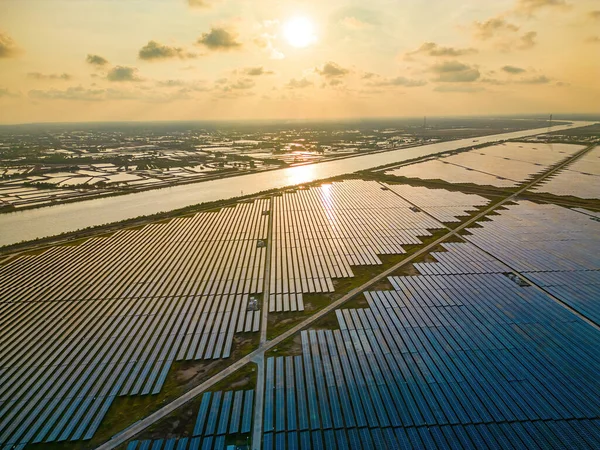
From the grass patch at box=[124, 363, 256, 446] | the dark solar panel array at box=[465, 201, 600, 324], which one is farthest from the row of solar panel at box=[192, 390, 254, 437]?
the dark solar panel array at box=[465, 201, 600, 324]

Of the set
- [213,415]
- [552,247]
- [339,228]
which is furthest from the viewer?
[339,228]

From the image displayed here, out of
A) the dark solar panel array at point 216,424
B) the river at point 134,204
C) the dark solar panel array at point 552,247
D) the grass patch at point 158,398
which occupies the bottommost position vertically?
the river at point 134,204

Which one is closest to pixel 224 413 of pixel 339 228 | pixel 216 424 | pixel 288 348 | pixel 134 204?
pixel 216 424

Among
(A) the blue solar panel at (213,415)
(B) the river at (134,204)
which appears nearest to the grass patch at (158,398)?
(A) the blue solar panel at (213,415)

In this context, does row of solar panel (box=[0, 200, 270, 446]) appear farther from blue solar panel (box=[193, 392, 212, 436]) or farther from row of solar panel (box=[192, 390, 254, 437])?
row of solar panel (box=[192, 390, 254, 437])

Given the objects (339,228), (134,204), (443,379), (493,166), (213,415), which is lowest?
(134,204)

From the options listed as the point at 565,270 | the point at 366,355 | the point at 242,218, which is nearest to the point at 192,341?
the point at 366,355

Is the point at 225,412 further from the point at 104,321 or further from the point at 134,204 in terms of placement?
the point at 134,204

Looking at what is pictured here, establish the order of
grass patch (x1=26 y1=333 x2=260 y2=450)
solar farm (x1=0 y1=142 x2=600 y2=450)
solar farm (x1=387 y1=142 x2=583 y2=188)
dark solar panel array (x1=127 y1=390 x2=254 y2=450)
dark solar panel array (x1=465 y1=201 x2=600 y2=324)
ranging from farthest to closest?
solar farm (x1=387 y1=142 x2=583 y2=188)
dark solar panel array (x1=465 y1=201 x2=600 y2=324)
solar farm (x1=0 y1=142 x2=600 y2=450)
grass patch (x1=26 y1=333 x2=260 y2=450)
dark solar panel array (x1=127 y1=390 x2=254 y2=450)

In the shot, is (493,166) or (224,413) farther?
(493,166)

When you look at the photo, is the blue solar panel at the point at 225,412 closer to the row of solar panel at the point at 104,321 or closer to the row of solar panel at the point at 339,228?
the row of solar panel at the point at 104,321
